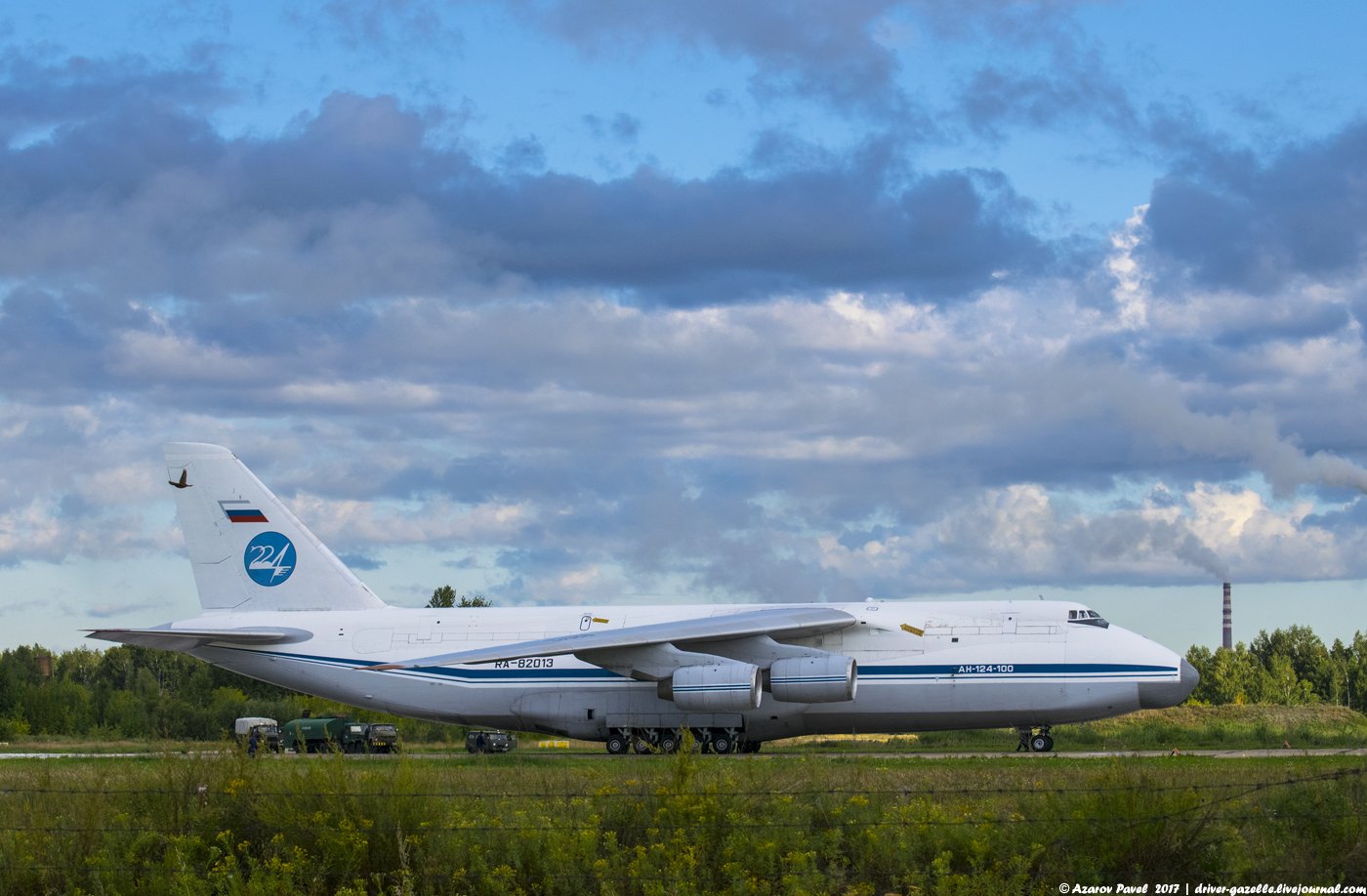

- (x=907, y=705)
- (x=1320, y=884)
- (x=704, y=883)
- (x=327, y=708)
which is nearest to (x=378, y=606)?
(x=907, y=705)

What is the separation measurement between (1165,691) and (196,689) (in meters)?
47.3

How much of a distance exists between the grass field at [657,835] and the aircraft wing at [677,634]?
1256cm

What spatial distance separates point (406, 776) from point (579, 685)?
15253 millimetres

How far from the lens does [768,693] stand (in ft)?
93.5

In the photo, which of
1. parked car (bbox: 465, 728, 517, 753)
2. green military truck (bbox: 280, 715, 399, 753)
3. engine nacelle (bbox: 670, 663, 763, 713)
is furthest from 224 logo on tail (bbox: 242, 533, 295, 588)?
engine nacelle (bbox: 670, 663, 763, 713)

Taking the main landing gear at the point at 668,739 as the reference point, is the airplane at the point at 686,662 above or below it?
above

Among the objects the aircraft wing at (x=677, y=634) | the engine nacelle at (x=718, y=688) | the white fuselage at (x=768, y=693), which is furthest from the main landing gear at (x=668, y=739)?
the aircraft wing at (x=677, y=634)

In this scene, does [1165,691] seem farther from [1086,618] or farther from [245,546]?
[245,546]

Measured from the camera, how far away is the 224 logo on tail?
31.9 m

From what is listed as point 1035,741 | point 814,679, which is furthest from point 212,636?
point 1035,741

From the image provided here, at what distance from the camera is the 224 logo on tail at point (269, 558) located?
1257 inches

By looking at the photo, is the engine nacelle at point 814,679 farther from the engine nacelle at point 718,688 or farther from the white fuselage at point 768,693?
the white fuselage at point 768,693

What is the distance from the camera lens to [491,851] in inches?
522

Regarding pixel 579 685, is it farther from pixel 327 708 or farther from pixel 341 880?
pixel 327 708
